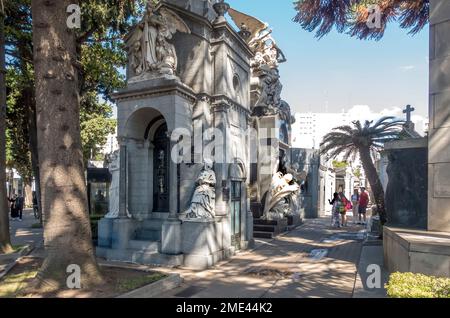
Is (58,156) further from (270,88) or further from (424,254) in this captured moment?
(270,88)

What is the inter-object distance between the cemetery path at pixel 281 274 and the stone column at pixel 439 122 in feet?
7.43

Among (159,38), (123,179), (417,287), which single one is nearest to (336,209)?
(123,179)

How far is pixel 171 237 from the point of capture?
9523 mm

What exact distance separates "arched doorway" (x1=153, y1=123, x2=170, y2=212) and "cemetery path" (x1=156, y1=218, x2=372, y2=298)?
2.63 m

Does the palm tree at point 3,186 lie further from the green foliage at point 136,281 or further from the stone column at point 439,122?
the stone column at point 439,122

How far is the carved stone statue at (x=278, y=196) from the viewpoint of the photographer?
1688cm

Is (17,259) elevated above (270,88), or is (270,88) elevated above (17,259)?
(270,88)

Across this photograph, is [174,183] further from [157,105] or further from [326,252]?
[326,252]

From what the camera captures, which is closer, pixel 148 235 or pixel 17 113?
pixel 148 235

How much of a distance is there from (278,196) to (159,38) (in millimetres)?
9445

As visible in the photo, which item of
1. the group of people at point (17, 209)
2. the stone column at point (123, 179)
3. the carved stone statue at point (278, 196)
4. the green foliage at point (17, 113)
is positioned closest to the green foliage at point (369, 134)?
the carved stone statue at point (278, 196)

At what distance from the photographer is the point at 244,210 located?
12.2m

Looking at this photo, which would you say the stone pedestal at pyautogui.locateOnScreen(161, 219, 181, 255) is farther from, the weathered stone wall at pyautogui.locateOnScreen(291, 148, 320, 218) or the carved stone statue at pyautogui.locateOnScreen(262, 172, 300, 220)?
the weathered stone wall at pyautogui.locateOnScreen(291, 148, 320, 218)

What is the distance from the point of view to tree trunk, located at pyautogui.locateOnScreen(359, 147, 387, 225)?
43.9ft
